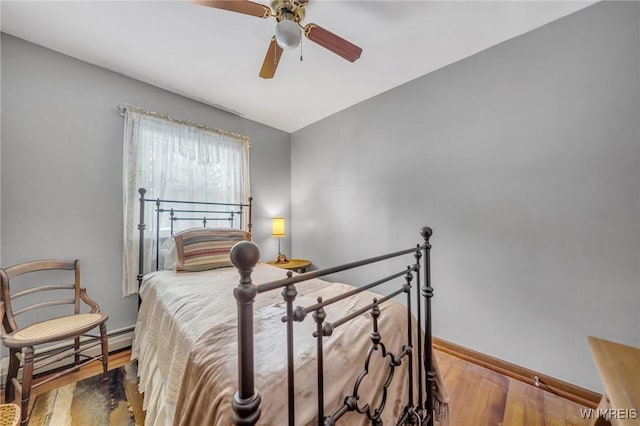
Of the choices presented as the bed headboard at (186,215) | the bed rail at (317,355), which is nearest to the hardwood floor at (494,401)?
the bed rail at (317,355)

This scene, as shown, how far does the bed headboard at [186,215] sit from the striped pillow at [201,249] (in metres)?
0.37

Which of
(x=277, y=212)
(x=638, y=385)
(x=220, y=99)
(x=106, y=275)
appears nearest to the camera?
(x=638, y=385)

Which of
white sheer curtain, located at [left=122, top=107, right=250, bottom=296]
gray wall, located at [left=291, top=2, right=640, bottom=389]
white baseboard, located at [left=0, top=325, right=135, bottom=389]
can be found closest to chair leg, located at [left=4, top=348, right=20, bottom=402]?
white baseboard, located at [left=0, top=325, right=135, bottom=389]

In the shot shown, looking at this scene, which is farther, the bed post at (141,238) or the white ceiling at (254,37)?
the bed post at (141,238)

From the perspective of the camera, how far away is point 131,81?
7.63 ft

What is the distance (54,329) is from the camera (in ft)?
5.10

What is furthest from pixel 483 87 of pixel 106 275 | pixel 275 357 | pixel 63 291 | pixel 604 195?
pixel 63 291

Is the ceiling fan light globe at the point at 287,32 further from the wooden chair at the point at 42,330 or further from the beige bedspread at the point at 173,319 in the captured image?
the wooden chair at the point at 42,330

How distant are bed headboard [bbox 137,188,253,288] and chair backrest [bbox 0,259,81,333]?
16.8 inches

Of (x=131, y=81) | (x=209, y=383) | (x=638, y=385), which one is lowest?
(x=638, y=385)

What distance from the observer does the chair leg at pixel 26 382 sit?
135 centimetres

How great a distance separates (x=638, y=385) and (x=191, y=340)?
70.7 inches

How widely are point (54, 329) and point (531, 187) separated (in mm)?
3401

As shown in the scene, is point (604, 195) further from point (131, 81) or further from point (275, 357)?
point (131, 81)
